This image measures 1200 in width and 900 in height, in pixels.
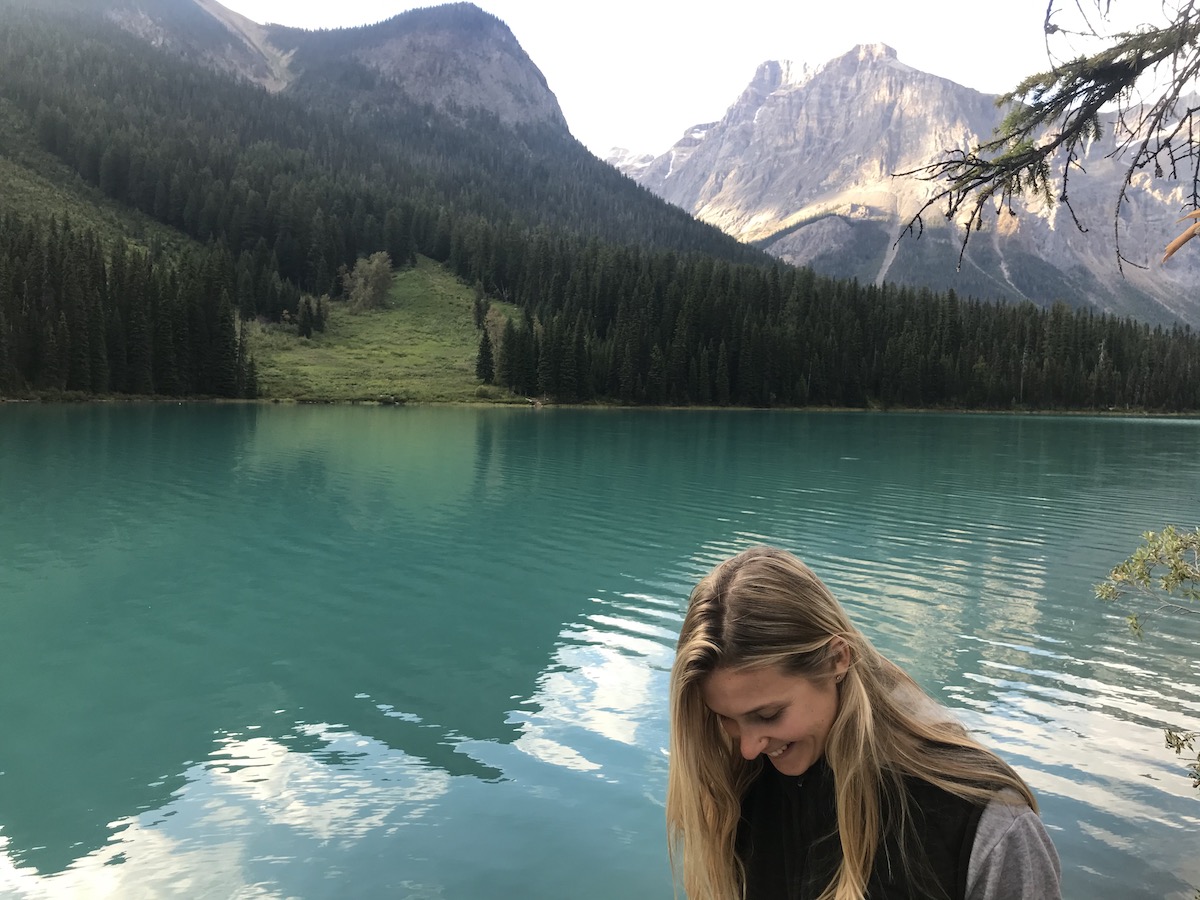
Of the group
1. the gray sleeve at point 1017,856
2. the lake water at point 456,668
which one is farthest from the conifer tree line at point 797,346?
the gray sleeve at point 1017,856

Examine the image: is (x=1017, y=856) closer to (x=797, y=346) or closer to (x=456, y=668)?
(x=456, y=668)

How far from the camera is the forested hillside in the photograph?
93938mm

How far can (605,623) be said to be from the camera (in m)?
15.8

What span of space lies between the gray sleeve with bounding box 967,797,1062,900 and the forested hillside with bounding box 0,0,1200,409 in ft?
325

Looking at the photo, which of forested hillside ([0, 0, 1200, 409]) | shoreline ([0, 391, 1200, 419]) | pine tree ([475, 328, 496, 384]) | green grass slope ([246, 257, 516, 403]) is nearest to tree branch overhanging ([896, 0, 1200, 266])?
shoreline ([0, 391, 1200, 419])

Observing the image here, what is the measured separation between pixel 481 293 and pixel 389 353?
112ft

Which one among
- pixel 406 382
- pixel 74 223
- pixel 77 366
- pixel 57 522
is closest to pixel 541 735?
pixel 57 522

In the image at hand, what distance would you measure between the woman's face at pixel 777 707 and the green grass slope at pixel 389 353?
107m

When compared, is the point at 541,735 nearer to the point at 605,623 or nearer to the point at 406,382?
the point at 605,623

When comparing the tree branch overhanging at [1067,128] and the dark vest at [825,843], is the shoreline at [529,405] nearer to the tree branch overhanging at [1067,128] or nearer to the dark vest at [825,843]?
the tree branch overhanging at [1067,128]

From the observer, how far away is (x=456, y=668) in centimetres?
1287

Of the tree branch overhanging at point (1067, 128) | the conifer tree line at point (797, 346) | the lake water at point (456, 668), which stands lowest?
the lake water at point (456, 668)

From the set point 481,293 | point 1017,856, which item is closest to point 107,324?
point 481,293

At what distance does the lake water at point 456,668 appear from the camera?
7777 millimetres
